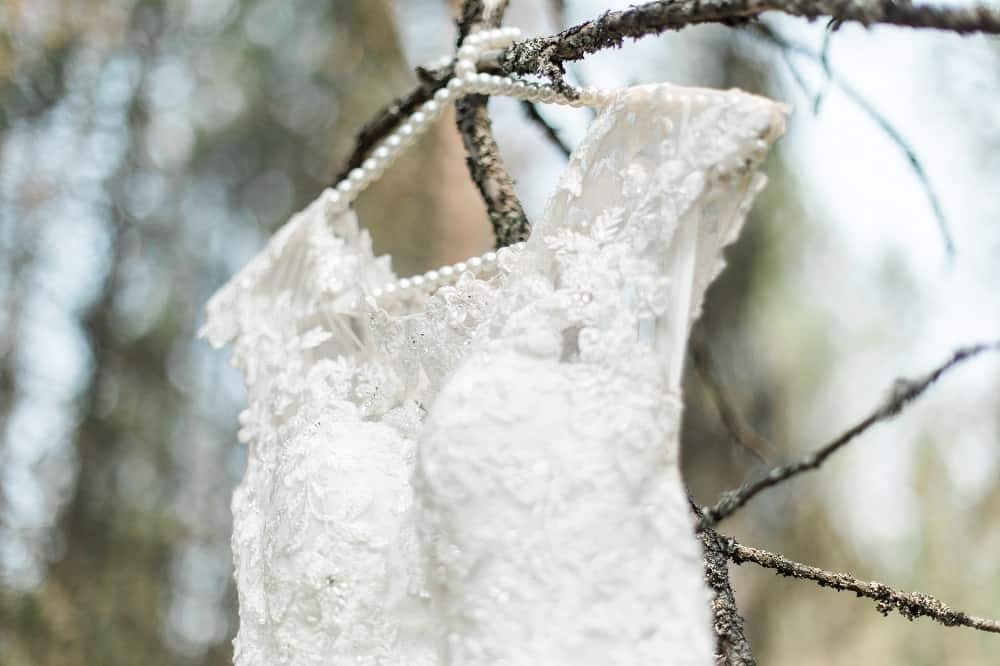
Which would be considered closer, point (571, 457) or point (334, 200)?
point (571, 457)

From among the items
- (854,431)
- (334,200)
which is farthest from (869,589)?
(334,200)

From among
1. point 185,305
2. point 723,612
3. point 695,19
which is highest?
point 185,305

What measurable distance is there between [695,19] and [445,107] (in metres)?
0.26

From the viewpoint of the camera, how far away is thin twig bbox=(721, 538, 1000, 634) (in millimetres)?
474

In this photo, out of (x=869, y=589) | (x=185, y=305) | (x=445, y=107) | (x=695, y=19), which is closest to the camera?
(x=695, y=19)

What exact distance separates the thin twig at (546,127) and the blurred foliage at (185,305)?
157 cm

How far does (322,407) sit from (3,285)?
7.49 feet

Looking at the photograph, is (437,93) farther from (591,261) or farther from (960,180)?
(960,180)

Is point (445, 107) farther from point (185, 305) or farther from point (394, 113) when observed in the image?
point (185, 305)

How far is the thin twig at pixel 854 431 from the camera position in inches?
16.3

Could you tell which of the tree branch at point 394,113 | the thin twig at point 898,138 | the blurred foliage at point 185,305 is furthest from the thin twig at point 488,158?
the blurred foliage at point 185,305

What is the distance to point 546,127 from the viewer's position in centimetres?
69

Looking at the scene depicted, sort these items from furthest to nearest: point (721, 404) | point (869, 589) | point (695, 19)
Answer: point (721, 404)
point (869, 589)
point (695, 19)

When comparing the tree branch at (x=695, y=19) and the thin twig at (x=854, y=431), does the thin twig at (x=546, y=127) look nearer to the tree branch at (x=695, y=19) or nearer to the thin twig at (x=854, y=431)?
the tree branch at (x=695, y=19)
